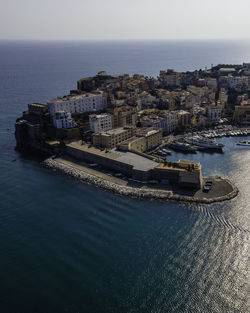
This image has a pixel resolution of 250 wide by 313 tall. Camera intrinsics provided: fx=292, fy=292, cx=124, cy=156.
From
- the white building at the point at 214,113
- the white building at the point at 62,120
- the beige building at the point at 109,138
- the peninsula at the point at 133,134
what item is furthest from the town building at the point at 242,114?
the white building at the point at 62,120

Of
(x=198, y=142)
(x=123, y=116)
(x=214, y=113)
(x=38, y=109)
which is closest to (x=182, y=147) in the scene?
(x=198, y=142)

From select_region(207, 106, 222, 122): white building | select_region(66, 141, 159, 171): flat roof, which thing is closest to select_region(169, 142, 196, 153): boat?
select_region(66, 141, 159, 171): flat roof

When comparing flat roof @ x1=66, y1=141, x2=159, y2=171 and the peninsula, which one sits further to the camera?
flat roof @ x1=66, y1=141, x2=159, y2=171

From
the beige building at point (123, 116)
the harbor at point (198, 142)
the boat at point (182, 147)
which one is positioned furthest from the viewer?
the beige building at point (123, 116)

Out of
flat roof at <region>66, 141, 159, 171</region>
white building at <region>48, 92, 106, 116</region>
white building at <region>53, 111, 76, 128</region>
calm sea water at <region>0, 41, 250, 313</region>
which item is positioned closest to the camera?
calm sea water at <region>0, 41, 250, 313</region>

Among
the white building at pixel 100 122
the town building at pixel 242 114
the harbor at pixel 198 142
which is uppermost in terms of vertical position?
the white building at pixel 100 122

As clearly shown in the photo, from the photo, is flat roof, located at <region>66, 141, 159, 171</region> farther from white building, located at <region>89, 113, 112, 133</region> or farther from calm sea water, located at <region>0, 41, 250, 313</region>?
calm sea water, located at <region>0, 41, 250, 313</region>

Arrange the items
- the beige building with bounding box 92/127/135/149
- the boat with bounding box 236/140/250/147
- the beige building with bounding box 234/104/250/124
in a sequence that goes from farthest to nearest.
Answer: the beige building with bounding box 234/104/250/124 → the boat with bounding box 236/140/250/147 → the beige building with bounding box 92/127/135/149

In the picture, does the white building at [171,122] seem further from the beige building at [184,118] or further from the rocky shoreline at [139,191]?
the rocky shoreline at [139,191]
